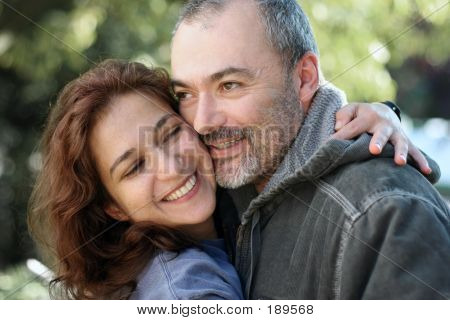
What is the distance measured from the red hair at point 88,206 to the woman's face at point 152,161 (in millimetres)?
52

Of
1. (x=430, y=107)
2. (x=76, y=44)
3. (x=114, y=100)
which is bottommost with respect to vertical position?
(x=430, y=107)

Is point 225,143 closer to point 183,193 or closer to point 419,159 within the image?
point 183,193

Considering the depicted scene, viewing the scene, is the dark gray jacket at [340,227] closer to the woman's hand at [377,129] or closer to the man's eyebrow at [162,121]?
the woman's hand at [377,129]

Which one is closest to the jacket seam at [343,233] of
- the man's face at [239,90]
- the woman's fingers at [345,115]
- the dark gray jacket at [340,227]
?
the dark gray jacket at [340,227]

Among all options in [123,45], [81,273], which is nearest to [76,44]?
[123,45]

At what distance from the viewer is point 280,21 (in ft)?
6.99

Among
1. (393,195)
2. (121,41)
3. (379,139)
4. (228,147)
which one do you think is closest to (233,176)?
(228,147)

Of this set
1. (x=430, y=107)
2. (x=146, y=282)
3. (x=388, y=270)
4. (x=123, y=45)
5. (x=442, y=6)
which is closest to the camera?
(x=388, y=270)

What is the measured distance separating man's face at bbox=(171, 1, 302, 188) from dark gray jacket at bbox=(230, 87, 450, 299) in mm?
102

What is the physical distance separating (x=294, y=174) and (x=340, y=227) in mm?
258

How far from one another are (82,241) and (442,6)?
2.70 metres

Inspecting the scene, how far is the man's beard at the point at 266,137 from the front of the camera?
2.05 metres

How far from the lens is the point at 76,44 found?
382 centimetres
